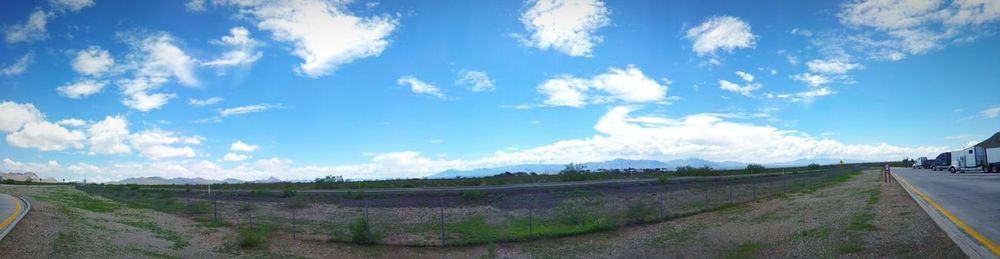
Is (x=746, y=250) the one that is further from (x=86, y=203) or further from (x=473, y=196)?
(x=86, y=203)

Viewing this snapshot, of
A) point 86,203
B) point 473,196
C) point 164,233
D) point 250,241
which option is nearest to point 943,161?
point 473,196

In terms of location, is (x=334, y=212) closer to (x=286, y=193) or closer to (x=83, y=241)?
(x=83, y=241)

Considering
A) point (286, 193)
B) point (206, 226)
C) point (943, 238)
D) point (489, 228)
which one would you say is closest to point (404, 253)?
point (489, 228)

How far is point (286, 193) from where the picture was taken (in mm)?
48562

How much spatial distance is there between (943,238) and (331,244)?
15998 mm

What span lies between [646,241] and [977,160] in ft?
206

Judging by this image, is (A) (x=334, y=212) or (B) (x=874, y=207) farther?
(A) (x=334, y=212)

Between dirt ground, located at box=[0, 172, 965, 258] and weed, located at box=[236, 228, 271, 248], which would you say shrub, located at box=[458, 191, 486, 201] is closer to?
dirt ground, located at box=[0, 172, 965, 258]

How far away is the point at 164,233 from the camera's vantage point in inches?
785

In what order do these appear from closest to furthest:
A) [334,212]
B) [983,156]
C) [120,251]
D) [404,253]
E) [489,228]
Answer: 1. [120,251]
2. [404,253]
3. [489,228]
4. [334,212]
5. [983,156]

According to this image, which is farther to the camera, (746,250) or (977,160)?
(977,160)

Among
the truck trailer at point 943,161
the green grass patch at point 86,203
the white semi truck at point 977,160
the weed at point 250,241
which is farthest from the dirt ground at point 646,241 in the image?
the truck trailer at point 943,161

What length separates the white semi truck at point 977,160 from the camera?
56.8m

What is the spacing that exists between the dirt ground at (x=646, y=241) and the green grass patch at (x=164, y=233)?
0.11 ft
